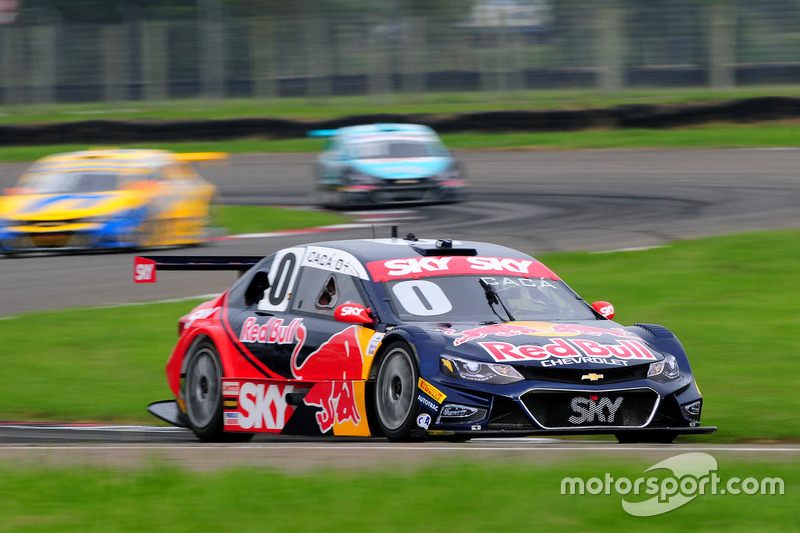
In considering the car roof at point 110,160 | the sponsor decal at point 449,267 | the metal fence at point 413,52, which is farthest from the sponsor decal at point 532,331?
the metal fence at point 413,52

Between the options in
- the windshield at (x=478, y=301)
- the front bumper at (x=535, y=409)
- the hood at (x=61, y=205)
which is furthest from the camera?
the hood at (x=61, y=205)

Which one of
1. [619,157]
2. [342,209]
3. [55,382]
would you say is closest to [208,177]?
[342,209]

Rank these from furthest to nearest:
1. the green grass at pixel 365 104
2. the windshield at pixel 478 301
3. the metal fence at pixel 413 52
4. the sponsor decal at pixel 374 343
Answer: the green grass at pixel 365 104 < the metal fence at pixel 413 52 < the windshield at pixel 478 301 < the sponsor decal at pixel 374 343

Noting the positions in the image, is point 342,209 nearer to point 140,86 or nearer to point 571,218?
point 571,218

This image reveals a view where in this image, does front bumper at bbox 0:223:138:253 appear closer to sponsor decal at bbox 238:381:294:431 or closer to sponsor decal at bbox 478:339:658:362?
sponsor decal at bbox 238:381:294:431

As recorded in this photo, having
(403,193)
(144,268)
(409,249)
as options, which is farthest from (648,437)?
(403,193)

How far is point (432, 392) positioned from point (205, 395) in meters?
2.33

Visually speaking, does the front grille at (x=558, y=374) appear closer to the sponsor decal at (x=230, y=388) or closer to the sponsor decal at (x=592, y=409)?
the sponsor decal at (x=592, y=409)

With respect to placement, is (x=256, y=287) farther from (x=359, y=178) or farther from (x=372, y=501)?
(x=359, y=178)

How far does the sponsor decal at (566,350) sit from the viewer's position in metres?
7.34

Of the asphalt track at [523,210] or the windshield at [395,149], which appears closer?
the asphalt track at [523,210]

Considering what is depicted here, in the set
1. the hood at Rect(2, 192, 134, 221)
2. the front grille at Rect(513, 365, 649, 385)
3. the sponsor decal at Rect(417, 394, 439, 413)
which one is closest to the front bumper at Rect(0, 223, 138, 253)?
the hood at Rect(2, 192, 134, 221)

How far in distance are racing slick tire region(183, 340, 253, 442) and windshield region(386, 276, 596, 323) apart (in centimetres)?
145

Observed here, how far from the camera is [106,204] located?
18734 millimetres
